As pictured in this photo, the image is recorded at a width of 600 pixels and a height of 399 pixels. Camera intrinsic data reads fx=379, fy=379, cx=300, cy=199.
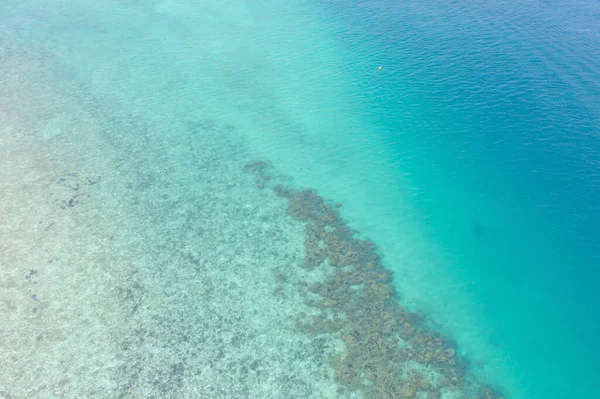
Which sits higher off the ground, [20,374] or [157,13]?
[157,13]

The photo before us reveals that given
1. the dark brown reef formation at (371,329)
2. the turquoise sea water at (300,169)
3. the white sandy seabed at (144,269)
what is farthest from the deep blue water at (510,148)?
the white sandy seabed at (144,269)

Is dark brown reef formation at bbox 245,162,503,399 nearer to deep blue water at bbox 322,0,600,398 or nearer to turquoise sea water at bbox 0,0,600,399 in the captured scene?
turquoise sea water at bbox 0,0,600,399

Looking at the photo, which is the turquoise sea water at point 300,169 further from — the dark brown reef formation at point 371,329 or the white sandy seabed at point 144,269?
the dark brown reef formation at point 371,329

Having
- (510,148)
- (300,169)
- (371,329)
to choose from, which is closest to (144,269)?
(300,169)

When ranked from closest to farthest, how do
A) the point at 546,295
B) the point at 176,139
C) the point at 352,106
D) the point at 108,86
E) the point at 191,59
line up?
the point at 546,295
the point at 176,139
the point at 352,106
the point at 108,86
the point at 191,59

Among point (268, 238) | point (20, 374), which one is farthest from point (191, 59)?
point (20, 374)

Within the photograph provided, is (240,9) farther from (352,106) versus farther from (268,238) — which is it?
(268,238)

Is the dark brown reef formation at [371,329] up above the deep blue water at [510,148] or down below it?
below

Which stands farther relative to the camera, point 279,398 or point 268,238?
point 268,238
